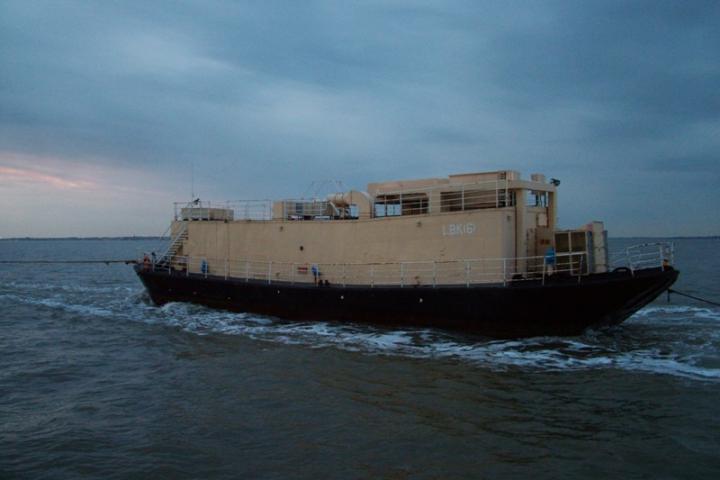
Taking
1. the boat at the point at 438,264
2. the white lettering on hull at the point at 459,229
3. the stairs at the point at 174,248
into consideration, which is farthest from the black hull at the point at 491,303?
the stairs at the point at 174,248

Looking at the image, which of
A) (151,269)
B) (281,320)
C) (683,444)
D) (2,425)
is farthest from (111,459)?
(151,269)

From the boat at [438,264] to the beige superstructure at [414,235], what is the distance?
0.12ft

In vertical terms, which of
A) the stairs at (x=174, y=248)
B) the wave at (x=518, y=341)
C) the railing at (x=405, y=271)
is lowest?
the wave at (x=518, y=341)

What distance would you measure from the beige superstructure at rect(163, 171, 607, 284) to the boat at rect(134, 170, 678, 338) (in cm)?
4

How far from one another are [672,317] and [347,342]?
1263 cm

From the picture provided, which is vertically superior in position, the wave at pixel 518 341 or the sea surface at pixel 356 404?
the wave at pixel 518 341

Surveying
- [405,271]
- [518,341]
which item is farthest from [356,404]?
[405,271]

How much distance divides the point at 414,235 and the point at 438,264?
126cm

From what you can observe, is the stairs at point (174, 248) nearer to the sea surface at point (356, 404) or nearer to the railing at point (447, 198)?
the sea surface at point (356, 404)

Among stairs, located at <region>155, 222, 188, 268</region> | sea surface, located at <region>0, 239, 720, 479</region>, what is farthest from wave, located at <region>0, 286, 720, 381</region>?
stairs, located at <region>155, 222, 188, 268</region>

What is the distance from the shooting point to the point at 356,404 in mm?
10438

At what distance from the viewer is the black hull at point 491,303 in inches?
559

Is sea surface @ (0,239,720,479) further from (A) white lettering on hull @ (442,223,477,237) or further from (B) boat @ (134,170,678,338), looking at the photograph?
(A) white lettering on hull @ (442,223,477,237)

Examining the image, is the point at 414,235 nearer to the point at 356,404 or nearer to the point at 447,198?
the point at 447,198
